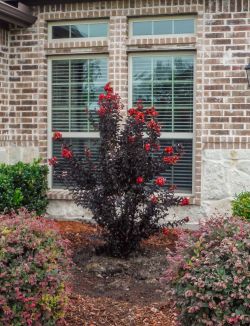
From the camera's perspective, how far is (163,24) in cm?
846

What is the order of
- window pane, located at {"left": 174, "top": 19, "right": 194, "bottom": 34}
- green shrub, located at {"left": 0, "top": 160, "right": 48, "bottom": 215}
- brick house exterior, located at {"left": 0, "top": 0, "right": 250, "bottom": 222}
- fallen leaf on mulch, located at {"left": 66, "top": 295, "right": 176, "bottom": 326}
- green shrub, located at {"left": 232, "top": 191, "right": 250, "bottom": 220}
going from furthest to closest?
1. window pane, located at {"left": 174, "top": 19, "right": 194, "bottom": 34}
2. brick house exterior, located at {"left": 0, "top": 0, "right": 250, "bottom": 222}
3. green shrub, located at {"left": 0, "top": 160, "right": 48, "bottom": 215}
4. green shrub, located at {"left": 232, "top": 191, "right": 250, "bottom": 220}
5. fallen leaf on mulch, located at {"left": 66, "top": 295, "right": 176, "bottom": 326}

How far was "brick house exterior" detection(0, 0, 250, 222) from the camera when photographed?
8.13m

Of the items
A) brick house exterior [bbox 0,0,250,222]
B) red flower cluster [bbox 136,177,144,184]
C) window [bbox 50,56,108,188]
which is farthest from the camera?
window [bbox 50,56,108,188]

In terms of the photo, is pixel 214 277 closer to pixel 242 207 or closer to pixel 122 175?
pixel 122 175

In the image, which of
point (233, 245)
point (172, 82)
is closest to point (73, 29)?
point (172, 82)

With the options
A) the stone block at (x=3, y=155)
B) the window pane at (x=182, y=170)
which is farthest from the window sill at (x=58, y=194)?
the window pane at (x=182, y=170)

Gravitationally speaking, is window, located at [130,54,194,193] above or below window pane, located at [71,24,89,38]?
below

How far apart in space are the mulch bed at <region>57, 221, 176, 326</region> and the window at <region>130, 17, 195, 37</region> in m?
2.84

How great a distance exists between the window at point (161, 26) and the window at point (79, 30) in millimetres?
443

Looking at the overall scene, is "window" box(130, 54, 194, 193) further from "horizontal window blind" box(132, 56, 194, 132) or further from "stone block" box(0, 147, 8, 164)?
"stone block" box(0, 147, 8, 164)

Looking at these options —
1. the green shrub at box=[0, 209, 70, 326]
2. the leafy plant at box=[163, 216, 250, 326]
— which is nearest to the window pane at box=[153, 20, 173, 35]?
the green shrub at box=[0, 209, 70, 326]

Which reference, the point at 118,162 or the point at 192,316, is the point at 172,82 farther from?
the point at 192,316

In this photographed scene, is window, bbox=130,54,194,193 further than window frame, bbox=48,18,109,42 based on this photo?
No

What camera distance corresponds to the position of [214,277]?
3.77 meters
